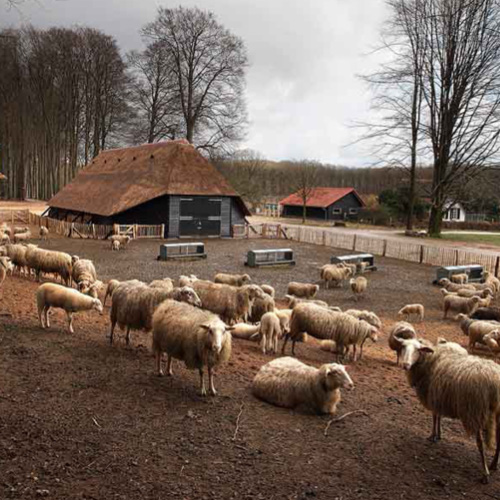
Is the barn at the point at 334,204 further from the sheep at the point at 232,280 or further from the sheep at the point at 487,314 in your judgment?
the sheep at the point at 487,314

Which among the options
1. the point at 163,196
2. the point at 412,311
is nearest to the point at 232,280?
the point at 412,311

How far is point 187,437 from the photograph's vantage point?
18.6 feet

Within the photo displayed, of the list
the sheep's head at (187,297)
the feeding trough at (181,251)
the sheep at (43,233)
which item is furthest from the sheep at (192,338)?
the sheep at (43,233)

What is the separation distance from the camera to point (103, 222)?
33.1 metres

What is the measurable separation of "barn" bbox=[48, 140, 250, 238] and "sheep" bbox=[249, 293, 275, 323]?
2203 centimetres

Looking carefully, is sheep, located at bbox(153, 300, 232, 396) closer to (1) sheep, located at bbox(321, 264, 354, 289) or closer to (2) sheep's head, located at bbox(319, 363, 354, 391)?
(2) sheep's head, located at bbox(319, 363, 354, 391)

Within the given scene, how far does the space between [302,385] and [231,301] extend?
15.6 feet

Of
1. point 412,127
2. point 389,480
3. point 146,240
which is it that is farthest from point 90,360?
point 412,127

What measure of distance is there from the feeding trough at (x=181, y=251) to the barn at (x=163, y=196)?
28.8ft

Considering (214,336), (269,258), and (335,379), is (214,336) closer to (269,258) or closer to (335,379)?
(335,379)

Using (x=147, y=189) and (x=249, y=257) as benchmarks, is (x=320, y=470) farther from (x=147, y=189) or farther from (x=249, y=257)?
(x=147, y=189)

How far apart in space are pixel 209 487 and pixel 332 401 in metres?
2.67

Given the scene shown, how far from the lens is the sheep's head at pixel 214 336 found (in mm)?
6844

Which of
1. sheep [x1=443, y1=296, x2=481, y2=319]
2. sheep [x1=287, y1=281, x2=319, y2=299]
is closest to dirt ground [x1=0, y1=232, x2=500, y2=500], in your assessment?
sheep [x1=287, y1=281, x2=319, y2=299]
